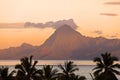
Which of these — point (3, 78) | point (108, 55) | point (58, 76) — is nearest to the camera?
point (3, 78)

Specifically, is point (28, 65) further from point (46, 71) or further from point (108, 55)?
point (108, 55)

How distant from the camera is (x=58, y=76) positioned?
96.6 metres

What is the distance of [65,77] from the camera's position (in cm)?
9969

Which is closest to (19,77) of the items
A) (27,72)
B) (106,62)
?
(27,72)

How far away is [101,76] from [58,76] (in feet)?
43.5

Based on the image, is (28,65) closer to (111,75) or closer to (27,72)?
(27,72)

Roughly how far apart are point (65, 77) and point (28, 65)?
1376 cm

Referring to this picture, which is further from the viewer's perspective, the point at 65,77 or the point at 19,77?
the point at 65,77

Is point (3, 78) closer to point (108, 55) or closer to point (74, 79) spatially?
point (74, 79)

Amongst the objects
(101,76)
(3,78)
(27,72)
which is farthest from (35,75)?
(101,76)

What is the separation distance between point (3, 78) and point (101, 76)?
19221 millimetres

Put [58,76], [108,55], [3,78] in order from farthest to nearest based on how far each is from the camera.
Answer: [58,76] → [108,55] → [3,78]

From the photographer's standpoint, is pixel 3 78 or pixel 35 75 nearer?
pixel 3 78

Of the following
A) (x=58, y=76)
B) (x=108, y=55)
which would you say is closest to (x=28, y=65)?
(x=58, y=76)
